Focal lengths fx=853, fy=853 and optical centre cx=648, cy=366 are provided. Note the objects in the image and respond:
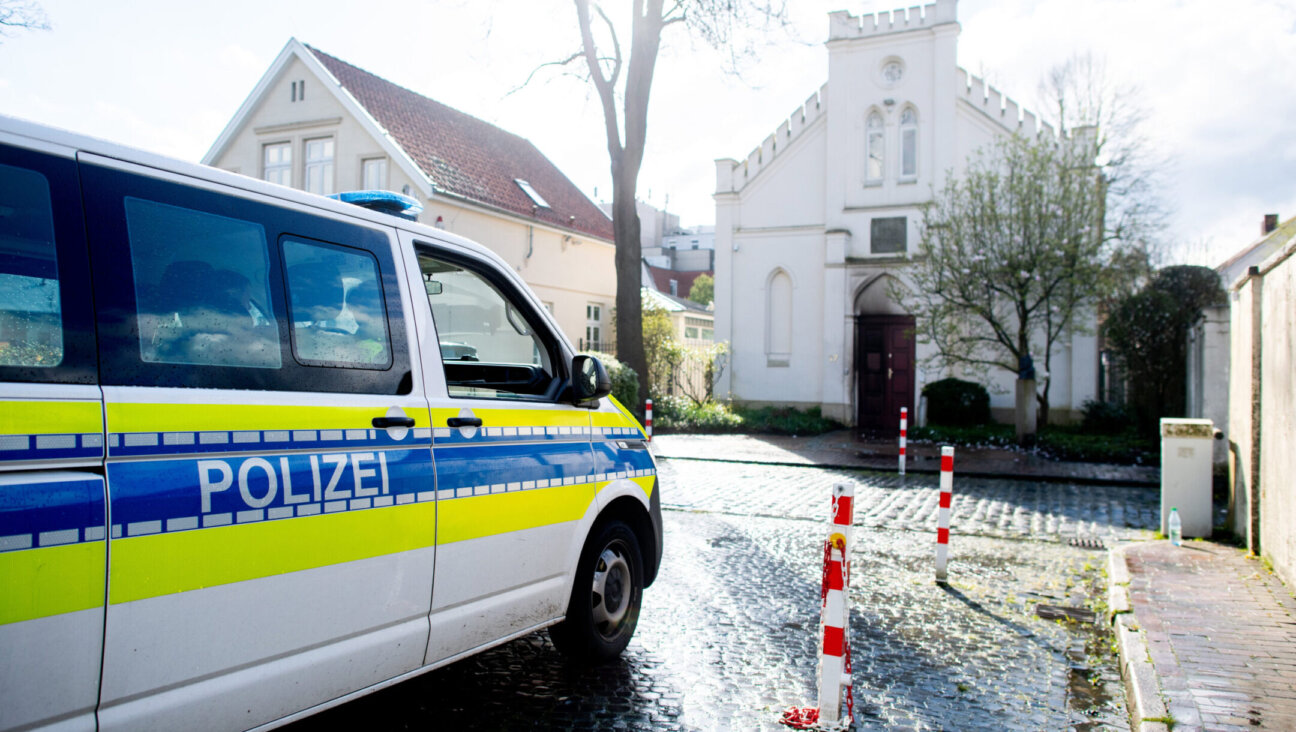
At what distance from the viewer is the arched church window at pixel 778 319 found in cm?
2317

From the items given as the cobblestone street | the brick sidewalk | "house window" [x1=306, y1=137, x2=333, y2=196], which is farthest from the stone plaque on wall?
the brick sidewalk

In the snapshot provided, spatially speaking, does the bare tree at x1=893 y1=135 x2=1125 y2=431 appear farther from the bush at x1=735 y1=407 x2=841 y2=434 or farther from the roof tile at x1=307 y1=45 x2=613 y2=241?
the roof tile at x1=307 y1=45 x2=613 y2=241

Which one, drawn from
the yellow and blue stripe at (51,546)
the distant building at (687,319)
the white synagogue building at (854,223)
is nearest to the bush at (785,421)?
the white synagogue building at (854,223)

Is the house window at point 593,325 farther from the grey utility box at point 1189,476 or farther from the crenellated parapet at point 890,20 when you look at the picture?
the grey utility box at point 1189,476

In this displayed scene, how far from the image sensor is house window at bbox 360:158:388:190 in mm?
22016

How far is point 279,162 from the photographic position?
23703 mm

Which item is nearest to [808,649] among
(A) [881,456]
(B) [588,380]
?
(B) [588,380]

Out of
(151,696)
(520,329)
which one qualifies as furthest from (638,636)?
(151,696)

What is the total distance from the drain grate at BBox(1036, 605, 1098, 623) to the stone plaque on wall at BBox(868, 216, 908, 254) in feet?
53.5

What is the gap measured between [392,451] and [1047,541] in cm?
736

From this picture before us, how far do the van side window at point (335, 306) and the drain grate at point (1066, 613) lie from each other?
493 centimetres

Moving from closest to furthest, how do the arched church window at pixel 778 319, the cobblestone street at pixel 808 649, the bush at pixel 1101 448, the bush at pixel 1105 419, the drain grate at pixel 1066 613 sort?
the cobblestone street at pixel 808 649
the drain grate at pixel 1066 613
the bush at pixel 1101 448
the bush at pixel 1105 419
the arched church window at pixel 778 319

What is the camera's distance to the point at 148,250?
2592 millimetres

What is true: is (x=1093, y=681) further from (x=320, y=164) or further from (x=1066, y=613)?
(x=320, y=164)
